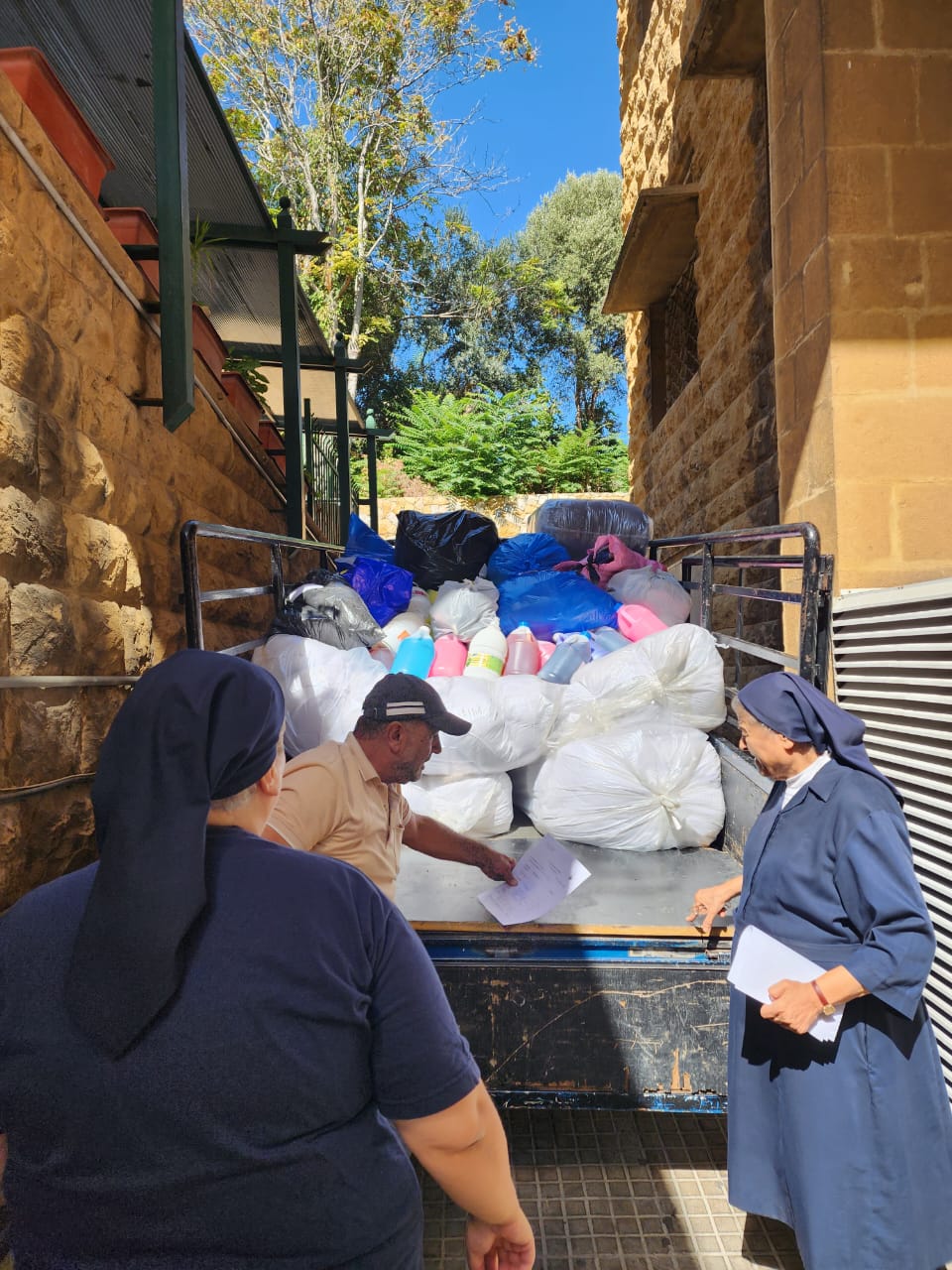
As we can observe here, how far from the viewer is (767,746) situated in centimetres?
210

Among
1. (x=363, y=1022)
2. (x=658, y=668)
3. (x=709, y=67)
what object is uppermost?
(x=709, y=67)

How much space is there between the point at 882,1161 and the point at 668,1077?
57cm

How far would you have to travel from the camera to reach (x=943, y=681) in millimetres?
2332

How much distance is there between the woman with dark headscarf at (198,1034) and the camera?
0.90 m

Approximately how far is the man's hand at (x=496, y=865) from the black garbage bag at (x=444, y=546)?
2695mm

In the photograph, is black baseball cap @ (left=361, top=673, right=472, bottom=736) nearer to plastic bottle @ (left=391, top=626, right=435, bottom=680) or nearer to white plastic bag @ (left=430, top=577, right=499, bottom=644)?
plastic bottle @ (left=391, top=626, right=435, bottom=680)

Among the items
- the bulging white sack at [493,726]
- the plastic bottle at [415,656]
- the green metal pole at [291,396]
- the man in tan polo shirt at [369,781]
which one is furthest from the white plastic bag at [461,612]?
the man in tan polo shirt at [369,781]

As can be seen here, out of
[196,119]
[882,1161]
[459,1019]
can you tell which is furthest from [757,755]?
[196,119]

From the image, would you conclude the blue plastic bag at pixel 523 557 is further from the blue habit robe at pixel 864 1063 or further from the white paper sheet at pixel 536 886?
the blue habit robe at pixel 864 1063

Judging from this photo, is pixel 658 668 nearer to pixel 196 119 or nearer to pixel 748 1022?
pixel 748 1022

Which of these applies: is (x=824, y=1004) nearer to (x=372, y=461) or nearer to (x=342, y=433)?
(x=342, y=433)

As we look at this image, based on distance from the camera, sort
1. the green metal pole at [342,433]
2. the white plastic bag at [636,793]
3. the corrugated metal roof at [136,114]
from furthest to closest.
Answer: the green metal pole at [342,433] → the corrugated metal roof at [136,114] → the white plastic bag at [636,793]

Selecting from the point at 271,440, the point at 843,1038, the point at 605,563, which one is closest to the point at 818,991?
the point at 843,1038

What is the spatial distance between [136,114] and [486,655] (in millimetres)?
3301
